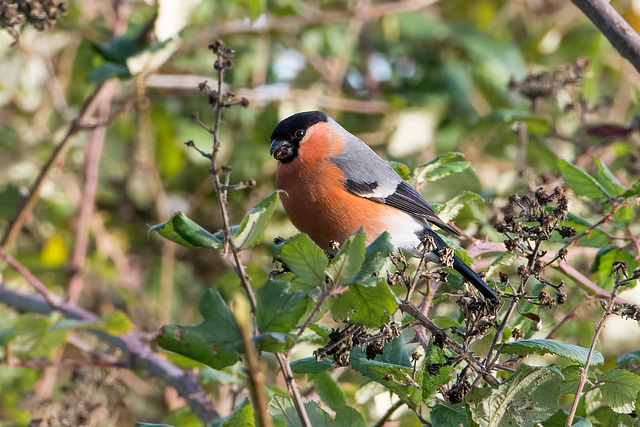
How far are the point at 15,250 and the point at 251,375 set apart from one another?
3.72 m

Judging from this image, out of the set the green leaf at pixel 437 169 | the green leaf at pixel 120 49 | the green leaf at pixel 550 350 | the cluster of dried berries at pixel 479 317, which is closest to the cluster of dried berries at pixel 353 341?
the cluster of dried berries at pixel 479 317

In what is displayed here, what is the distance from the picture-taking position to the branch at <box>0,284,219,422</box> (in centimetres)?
230

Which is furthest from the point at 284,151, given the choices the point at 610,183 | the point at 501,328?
the point at 501,328

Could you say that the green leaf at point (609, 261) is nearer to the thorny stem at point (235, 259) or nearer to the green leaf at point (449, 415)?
the green leaf at point (449, 415)

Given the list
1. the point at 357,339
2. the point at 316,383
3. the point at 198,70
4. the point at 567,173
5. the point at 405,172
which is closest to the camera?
the point at 357,339

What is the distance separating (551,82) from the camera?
3164 mm

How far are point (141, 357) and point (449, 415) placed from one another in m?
1.49

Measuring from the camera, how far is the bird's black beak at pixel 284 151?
9.73ft

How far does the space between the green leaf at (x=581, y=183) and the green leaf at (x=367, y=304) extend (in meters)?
0.92

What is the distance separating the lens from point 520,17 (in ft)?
17.2

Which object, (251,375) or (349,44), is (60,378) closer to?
(349,44)

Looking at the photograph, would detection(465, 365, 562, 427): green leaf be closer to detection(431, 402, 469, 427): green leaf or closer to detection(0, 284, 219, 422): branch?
detection(431, 402, 469, 427): green leaf

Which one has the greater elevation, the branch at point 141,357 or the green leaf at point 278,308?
the branch at point 141,357

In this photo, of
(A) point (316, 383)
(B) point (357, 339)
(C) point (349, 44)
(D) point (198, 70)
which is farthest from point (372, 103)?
(B) point (357, 339)
